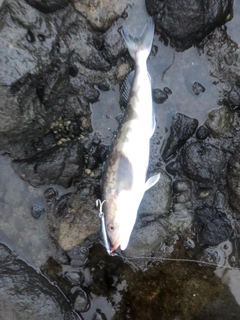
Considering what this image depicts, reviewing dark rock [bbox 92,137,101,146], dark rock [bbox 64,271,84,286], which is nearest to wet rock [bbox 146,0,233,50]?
dark rock [bbox 92,137,101,146]

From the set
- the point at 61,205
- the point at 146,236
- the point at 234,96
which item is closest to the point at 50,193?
the point at 61,205

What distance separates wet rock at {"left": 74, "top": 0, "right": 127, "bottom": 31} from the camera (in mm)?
4184

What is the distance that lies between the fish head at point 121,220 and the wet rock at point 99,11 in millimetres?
2290

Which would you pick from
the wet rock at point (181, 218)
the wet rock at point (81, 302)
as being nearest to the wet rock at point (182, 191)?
the wet rock at point (181, 218)

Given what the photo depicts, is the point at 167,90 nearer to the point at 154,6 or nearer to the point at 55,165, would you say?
the point at 154,6

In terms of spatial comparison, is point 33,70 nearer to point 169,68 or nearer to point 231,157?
point 169,68

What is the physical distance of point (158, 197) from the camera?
4.40 meters

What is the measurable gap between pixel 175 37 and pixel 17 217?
3.39 m

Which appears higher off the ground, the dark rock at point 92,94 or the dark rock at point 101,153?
the dark rock at point 92,94

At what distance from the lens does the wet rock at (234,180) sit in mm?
4230

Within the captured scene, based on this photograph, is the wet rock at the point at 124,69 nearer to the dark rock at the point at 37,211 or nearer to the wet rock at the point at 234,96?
the wet rock at the point at 234,96

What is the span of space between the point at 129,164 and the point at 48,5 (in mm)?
2254

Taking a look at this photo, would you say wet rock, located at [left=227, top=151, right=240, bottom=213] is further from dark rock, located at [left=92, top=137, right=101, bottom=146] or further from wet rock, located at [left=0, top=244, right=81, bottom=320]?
wet rock, located at [left=0, top=244, right=81, bottom=320]

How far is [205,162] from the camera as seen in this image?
4246mm
